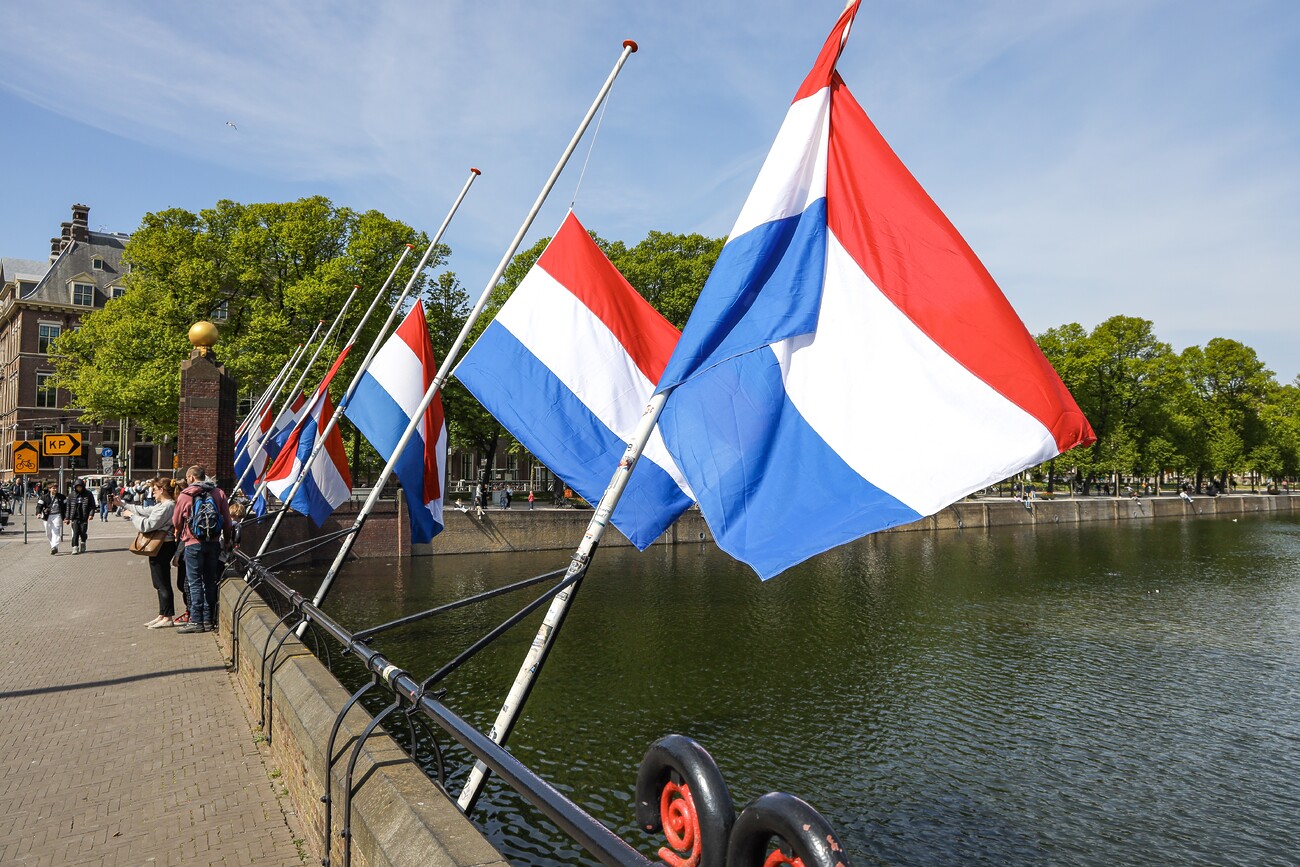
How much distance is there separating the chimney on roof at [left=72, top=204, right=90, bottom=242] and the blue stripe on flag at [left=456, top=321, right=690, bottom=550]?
7697 cm

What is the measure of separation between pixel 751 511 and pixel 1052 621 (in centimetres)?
1832

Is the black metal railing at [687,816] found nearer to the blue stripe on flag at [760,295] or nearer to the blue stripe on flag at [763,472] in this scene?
the blue stripe on flag at [763,472]

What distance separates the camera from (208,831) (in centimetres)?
535

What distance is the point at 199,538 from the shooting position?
10.9m

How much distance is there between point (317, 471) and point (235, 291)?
2806 cm

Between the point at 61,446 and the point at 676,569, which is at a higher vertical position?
the point at 61,446

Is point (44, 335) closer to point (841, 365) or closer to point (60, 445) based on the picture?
point (60, 445)

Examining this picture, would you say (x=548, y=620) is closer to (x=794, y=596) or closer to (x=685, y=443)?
(x=685, y=443)

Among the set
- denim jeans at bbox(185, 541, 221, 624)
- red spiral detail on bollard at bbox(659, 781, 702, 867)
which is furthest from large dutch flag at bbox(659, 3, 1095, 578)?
denim jeans at bbox(185, 541, 221, 624)

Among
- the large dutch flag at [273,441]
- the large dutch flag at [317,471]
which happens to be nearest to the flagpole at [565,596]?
the large dutch flag at [317,471]

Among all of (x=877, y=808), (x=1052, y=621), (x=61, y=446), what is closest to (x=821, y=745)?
(x=877, y=808)

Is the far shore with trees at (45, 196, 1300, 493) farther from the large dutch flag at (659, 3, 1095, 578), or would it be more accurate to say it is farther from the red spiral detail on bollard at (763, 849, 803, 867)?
the red spiral detail on bollard at (763, 849, 803, 867)

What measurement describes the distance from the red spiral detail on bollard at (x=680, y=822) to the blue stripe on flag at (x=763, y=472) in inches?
69.4

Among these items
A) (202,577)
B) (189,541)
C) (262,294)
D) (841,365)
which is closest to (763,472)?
(841,365)
